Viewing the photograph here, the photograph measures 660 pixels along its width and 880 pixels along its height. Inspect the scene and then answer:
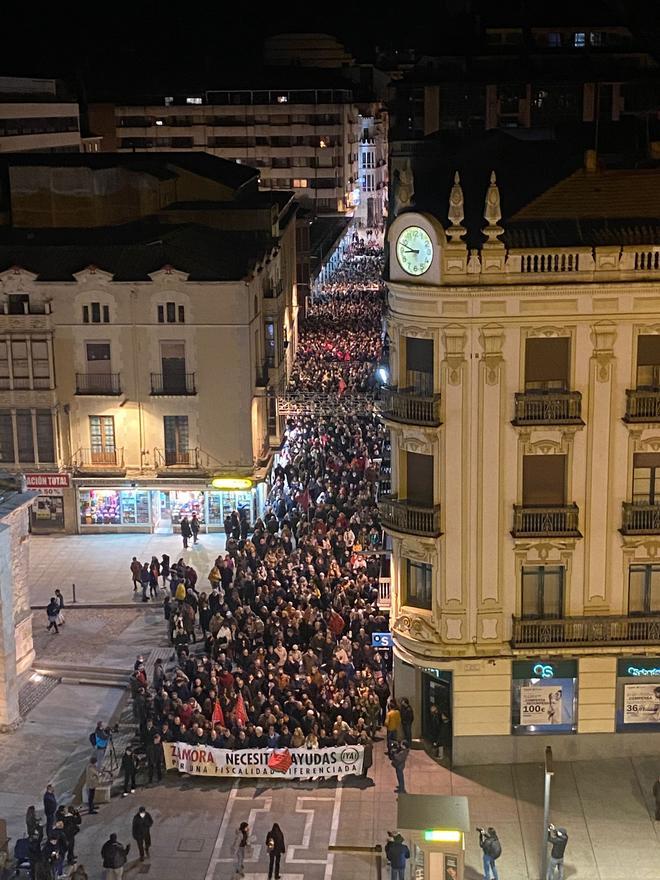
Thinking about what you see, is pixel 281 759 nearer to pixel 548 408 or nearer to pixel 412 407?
pixel 412 407

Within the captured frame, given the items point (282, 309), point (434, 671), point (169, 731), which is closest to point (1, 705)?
point (169, 731)

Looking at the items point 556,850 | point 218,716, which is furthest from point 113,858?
point 556,850

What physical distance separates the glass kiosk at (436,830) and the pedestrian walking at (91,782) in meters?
10.1

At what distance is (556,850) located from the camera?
3322 centimetres

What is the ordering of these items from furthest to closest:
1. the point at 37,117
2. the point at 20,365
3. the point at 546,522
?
the point at 37,117 < the point at 20,365 < the point at 546,522

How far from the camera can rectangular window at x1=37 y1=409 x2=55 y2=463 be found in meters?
61.6

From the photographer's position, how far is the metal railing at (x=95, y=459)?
62.1 metres

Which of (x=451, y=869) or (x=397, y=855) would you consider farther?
(x=397, y=855)

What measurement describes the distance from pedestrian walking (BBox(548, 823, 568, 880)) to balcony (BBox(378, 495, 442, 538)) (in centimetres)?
898

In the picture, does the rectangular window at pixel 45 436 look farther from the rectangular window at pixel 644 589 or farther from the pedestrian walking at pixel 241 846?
the rectangular window at pixel 644 589

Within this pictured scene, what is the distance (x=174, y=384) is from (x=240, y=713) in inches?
986

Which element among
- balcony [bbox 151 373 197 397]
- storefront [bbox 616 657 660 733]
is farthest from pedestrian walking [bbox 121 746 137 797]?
balcony [bbox 151 373 197 397]

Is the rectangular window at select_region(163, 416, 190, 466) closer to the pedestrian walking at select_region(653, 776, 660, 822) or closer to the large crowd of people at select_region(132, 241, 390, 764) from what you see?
the large crowd of people at select_region(132, 241, 390, 764)

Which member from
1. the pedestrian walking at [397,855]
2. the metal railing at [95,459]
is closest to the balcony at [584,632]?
the pedestrian walking at [397,855]
